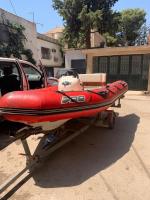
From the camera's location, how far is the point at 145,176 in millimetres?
3945

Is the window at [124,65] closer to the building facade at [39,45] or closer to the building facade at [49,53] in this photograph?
the building facade at [39,45]

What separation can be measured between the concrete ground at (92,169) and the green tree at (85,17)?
21.6 m

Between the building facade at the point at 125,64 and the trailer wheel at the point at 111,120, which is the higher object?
the building facade at the point at 125,64

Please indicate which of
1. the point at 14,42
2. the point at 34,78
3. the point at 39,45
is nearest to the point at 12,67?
the point at 34,78

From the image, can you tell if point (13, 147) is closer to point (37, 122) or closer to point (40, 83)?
point (37, 122)

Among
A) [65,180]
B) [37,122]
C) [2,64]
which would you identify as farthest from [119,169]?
[2,64]

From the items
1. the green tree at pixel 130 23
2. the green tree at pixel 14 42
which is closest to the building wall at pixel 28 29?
the green tree at pixel 14 42

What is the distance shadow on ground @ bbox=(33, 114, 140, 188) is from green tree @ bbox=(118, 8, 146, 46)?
32.9m

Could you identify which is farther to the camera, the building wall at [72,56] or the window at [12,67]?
the building wall at [72,56]

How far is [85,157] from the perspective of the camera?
4.76 metres

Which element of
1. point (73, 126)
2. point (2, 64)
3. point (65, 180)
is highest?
point (2, 64)

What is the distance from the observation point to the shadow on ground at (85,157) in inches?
154

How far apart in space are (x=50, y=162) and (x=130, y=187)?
1.57 meters

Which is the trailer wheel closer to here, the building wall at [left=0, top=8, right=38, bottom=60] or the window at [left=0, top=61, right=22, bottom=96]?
the window at [left=0, top=61, right=22, bottom=96]
